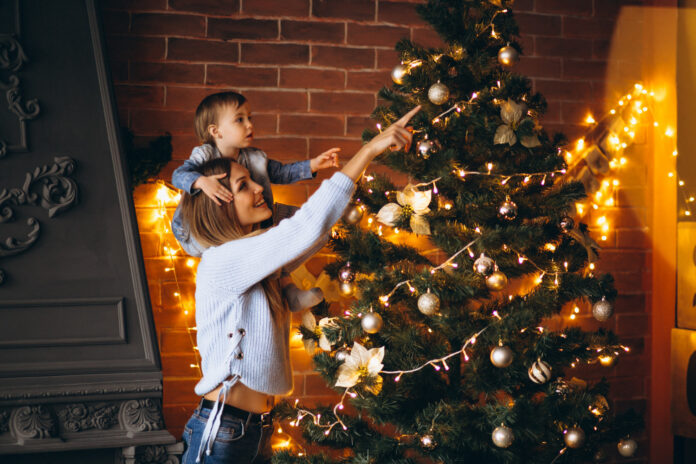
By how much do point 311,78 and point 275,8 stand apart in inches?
12.4

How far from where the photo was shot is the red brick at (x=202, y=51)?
2541 millimetres

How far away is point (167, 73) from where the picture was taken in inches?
100

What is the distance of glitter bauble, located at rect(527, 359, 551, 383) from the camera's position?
1.73 meters

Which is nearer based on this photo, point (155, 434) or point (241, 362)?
point (241, 362)

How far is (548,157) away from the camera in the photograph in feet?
6.08

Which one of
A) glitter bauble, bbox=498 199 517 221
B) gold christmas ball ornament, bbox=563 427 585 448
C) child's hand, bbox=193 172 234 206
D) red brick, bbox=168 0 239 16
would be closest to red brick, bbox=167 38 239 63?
red brick, bbox=168 0 239 16

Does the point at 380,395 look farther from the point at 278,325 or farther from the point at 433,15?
the point at 433,15

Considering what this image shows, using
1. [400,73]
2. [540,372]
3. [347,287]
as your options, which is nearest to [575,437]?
[540,372]

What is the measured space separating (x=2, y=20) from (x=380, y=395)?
1682mm

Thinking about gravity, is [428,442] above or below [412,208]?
below

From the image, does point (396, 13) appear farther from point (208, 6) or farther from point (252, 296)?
point (252, 296)

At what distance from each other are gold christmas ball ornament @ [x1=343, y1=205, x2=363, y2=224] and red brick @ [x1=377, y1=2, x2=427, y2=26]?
1105 millimetres

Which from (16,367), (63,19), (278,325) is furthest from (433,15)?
(16,367)

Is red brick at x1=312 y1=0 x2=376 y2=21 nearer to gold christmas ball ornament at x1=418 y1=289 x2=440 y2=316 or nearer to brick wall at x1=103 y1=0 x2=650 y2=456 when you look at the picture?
brick wall at x1=103 y1=0 x2=650 y2=456
